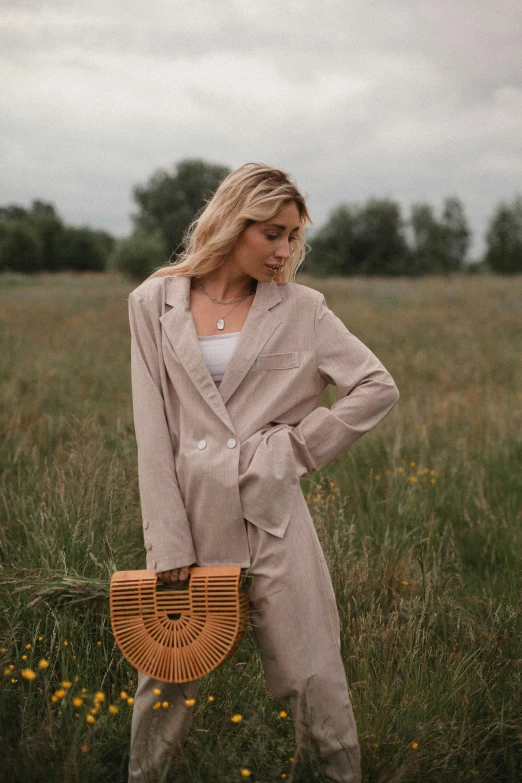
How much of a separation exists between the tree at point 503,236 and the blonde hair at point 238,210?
74.5 m

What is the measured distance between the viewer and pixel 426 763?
2314mm

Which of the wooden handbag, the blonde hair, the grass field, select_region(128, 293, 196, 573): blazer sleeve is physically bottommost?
the grass field

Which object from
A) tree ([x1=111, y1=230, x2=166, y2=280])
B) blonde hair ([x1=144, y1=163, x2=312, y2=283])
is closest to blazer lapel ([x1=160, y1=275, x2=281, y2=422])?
blonde hair ([x1=144, y1=163, x2=312, y2=283])

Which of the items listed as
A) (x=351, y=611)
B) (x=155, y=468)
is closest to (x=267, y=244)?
(x=155, y=468)

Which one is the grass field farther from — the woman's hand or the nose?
the nose

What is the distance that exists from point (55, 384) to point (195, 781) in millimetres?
6257

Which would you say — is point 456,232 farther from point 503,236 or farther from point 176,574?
point 176,574

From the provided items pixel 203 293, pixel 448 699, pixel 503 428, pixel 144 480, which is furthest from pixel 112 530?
pixel 503 428

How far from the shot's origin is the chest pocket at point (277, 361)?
2.33 metres

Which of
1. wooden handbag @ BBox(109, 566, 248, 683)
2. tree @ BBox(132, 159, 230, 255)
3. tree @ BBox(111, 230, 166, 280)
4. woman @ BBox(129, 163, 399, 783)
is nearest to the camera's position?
wooden handbag @ BBox(109, 566, 248, 683)

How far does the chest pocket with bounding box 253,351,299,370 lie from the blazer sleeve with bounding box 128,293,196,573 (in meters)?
0.34

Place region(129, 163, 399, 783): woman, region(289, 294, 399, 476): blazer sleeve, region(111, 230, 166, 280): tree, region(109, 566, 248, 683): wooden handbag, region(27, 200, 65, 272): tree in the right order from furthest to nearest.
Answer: region(27, 200, 65, 272): tree → region(111, 230, 166, 280): tree → region(289, 294, 399, 476): blazer sleeve → region(129, 163, 399, 783): woman → region(109, 566, 248, 683): wooden handbag

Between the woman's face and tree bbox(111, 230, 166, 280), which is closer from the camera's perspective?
the woman's face

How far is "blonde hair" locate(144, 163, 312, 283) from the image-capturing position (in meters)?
2.29
